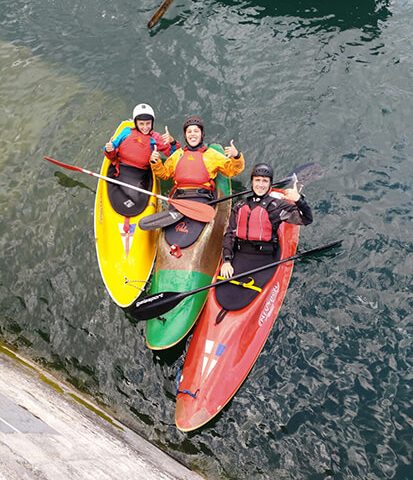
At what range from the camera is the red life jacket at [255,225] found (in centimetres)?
687

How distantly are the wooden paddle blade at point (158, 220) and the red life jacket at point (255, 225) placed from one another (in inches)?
37.8

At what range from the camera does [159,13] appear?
1161cm

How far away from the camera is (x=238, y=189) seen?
28.7 feet

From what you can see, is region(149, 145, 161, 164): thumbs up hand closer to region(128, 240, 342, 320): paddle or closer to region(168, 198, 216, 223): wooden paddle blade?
region(168, 198, 216, 223): wooden paddle blade

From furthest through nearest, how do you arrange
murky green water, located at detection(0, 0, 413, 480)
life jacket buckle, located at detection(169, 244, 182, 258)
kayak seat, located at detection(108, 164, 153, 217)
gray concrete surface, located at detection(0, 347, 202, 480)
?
kayak seat, located at detection(108, 164, 153, 217), life jacket buckle, located at detection(169, 244, 182, 258), murky green water, located at detection(0, 0, 413, 480), gray concrete surface, located at detection(0, 347, 202, 480)

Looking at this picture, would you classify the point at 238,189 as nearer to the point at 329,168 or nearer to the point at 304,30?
the point at 329,168

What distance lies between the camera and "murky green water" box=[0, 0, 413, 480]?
20.2 feet

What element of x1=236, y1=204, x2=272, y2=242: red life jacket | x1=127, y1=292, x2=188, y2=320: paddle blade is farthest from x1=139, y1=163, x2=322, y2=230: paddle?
x1=127, y1=292, x2=188, y2=320: paddle blade

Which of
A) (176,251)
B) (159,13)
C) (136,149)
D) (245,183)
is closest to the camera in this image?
(176,251)

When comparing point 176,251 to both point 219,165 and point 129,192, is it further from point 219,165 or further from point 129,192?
point 219,165

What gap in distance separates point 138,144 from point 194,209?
1597 mm

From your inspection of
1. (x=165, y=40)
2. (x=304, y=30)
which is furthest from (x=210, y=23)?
(x=304, y=30)

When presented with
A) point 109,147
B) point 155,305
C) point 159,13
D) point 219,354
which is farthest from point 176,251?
point 159,13

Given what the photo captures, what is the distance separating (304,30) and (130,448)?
9.53 meters
